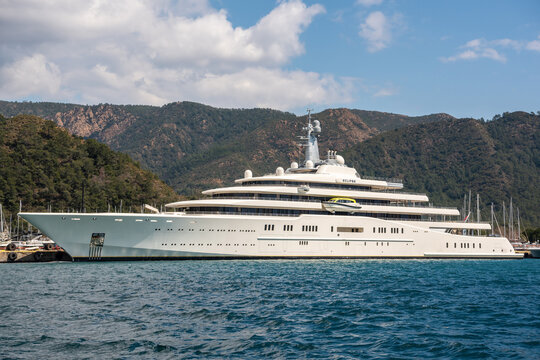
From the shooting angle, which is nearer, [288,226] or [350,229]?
[288,226]

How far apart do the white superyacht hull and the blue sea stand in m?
6.29

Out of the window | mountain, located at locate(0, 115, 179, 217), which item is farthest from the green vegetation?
mountain, located at locate(0, 115, 179, 217)

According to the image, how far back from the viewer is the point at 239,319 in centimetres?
1603

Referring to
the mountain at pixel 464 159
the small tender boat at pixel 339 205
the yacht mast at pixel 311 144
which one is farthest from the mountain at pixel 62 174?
the mountain at pixel 464 159

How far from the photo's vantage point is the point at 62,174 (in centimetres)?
7381

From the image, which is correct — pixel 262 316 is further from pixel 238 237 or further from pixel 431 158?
pixel 431 158

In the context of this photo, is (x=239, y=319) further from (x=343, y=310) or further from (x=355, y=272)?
(x=355, y=272)

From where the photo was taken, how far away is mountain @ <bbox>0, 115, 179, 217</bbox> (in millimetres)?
68312

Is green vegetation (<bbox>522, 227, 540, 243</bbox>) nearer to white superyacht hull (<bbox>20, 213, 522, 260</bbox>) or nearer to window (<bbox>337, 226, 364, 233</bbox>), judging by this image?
white superyacht hull (<bbox>20, 213, 522, 260</bbox>)

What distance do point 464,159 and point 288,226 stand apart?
109 metres

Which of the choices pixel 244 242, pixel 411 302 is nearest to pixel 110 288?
pixel 411 302

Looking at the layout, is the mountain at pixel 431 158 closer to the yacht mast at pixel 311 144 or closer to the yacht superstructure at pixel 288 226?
the yacht superstructure at pixel 288 226

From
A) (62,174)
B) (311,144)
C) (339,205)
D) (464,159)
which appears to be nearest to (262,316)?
(339,205)

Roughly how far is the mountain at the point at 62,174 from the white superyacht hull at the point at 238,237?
29.2 m
